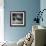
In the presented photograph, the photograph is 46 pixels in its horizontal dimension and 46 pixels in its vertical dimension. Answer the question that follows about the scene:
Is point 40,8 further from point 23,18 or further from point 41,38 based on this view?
point 41,38

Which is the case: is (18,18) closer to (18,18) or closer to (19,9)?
(18,18)

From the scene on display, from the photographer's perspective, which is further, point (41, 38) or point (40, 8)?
point (40, 8)

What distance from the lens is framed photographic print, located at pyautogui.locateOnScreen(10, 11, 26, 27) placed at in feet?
18.2

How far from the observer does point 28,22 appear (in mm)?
5559

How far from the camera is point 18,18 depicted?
219 inches

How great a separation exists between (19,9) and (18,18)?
366mm

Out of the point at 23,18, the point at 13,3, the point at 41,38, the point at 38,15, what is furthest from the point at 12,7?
the point at 41,38

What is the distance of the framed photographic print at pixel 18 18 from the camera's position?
218 inches

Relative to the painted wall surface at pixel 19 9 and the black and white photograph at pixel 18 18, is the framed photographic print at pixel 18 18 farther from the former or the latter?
the painted wall surface at pixel 19 9

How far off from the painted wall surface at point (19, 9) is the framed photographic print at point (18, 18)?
12 centimetres

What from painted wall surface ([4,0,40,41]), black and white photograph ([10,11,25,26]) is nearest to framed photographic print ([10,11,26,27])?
black and white photograph ([10,11,25,26])

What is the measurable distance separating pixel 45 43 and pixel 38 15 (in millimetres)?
3026

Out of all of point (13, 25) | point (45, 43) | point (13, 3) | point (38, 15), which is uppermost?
point (13, 3)

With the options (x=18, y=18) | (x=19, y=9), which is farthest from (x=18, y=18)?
(x=19, y=9)
